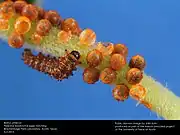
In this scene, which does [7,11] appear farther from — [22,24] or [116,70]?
[116,70]

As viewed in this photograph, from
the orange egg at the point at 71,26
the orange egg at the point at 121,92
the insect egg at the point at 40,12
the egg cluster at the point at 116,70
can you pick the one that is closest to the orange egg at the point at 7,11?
the insect egg at the point at 40,12

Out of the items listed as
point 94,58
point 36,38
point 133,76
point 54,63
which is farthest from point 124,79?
point 36,38

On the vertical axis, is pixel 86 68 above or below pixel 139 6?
below

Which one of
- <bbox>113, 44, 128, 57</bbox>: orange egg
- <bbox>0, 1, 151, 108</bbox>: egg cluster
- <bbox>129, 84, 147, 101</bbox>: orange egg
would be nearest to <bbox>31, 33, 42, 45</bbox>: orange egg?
<bbox>0, 1, 151, 108</bbox>: egg cluster

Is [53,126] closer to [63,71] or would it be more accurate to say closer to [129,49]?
[63,71]

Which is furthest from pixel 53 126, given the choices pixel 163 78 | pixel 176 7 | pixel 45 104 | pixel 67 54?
pixel 176 7

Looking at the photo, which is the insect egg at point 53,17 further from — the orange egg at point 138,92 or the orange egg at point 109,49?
the orange egg at point 138,92

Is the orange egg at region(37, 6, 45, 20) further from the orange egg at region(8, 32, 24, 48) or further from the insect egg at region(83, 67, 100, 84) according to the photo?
the insect egg at region(83, 67, 100, 84)
